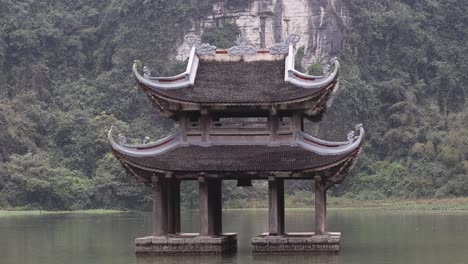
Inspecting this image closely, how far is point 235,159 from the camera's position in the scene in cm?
3409

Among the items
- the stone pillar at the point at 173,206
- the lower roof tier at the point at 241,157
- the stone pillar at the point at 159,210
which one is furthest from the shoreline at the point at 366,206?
the stone pillar at the point at 159,210

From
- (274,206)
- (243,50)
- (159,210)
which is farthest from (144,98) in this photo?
(274,206)

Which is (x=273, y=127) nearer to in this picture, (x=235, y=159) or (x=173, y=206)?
(x=235, y=159)

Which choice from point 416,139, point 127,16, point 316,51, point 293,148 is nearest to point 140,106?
point 127,16

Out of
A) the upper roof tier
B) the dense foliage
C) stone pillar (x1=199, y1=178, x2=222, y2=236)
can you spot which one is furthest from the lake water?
the dense foliage

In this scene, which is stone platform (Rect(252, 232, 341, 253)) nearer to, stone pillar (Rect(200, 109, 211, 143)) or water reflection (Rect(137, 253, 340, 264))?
water reflection (Rect(137, 253, 340, 264))

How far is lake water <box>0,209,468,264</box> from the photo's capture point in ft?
103

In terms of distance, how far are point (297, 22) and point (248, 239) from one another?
165ft

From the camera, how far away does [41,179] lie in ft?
248

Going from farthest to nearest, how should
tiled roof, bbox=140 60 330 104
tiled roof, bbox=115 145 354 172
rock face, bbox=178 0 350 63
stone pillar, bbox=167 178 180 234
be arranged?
rock face, bbox=178 0 350 63 → stone pillar, bbox=167 178 180 234 → tiled roof, bbox=140 60 330 104 → tiled roof, bbox=115 145 354 172

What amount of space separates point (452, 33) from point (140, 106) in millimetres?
26547

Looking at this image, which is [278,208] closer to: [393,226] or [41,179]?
[393,226]

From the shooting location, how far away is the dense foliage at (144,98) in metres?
78.1

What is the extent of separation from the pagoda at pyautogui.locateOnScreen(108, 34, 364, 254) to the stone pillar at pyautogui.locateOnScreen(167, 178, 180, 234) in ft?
0.15
